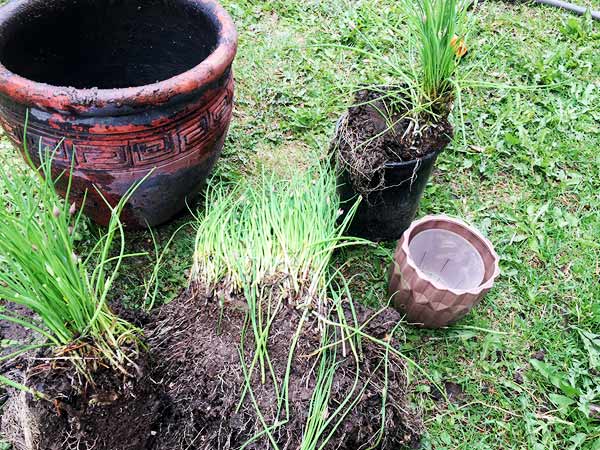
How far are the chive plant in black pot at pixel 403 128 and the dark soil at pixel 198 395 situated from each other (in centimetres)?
56

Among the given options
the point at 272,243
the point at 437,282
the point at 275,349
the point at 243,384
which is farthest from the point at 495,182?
the point at 243,384

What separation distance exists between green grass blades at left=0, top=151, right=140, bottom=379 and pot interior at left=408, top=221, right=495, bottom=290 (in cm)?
119

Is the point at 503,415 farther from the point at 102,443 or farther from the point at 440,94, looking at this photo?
the point at 102,443

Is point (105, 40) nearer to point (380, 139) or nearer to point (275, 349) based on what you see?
point (380, 139)

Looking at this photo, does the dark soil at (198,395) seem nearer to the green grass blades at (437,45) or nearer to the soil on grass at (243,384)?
the soil on grass at (243,384)

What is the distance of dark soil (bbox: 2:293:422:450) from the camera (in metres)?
1.37

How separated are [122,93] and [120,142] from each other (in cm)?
17

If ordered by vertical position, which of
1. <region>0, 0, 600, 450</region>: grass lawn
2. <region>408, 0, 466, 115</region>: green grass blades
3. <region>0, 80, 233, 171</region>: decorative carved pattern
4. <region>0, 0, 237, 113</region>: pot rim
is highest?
<region>408, 0, 466, 115</region>: green grass blades

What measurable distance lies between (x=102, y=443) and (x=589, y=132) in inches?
110

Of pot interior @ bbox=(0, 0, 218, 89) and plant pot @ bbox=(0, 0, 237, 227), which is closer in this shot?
plant pot @ bbox=(0, 0, 237, 227)

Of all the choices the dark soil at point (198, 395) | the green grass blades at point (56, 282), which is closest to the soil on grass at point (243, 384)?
the dark soil at point (198, 395)

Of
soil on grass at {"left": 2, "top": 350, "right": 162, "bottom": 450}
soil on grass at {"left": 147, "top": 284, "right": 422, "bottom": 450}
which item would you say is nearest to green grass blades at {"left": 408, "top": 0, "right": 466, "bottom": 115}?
soil on grass at {"left": 147, "top": 284, "right": 422, "bottom": 450}

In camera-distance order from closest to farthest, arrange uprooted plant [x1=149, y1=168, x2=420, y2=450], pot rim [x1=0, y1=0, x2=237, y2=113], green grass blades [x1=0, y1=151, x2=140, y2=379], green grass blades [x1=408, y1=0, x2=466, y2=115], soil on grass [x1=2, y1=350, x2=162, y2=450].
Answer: green grass blades [x1=0, y1=151, x2=140, y2=379], soil on grass [x1=2, y1=350, x2=162, y2=450], uprooted plant [x1=149, y1=168, x2=420, y2=450], pot rim [x1=0, y1=0, x2=237, y2=113], green grass blades [x1=408, y1=0, x2=466, y2=115]

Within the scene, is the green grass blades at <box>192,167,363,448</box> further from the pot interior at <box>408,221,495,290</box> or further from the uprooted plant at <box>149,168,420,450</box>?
the pot interior at <box>408,221,495,290</box>
